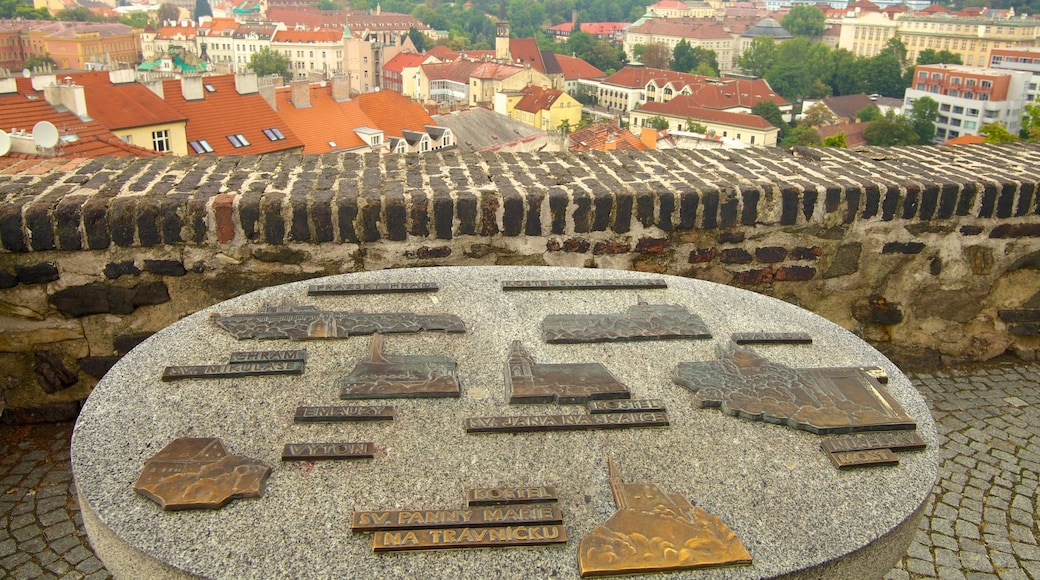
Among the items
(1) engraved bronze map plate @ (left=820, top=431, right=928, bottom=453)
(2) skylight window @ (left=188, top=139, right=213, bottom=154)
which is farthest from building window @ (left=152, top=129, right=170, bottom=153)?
(1) engraved bronze map plate @ (left=820, top=431, right=928, bottom=453)

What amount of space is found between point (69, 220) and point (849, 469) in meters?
2.69

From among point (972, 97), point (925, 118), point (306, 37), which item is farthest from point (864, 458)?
point (306, 37)

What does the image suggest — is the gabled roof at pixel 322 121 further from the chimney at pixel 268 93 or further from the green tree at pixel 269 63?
the green tree at pixel 269 63

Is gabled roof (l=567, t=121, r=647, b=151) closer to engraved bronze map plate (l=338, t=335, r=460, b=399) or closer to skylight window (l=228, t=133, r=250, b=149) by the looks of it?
skylight window (l=228, t=133, r=250, b=149)

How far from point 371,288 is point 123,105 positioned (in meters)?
19.8

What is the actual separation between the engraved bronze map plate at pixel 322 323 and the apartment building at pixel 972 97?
5922 centimetres

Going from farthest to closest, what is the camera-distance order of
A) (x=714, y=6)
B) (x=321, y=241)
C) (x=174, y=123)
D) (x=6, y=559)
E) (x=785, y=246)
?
(x=714, y=6) → (x=174, y=123) → (x=785, y=246) → (x=321, y=241) → (x=6, y=559)

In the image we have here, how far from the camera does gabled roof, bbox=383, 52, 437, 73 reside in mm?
64950

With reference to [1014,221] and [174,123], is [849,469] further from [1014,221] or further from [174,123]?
[174,123]

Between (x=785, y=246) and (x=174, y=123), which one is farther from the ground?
(x=785, y=246)

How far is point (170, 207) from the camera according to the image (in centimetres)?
313

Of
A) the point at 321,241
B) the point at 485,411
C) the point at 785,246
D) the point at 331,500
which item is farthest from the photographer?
the point at 785,246

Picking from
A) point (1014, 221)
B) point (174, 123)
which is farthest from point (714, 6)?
point (1014, 221)

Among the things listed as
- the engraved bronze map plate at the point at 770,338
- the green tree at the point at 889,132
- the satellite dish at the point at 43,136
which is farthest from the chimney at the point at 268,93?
the green tree at the point at 889,132
